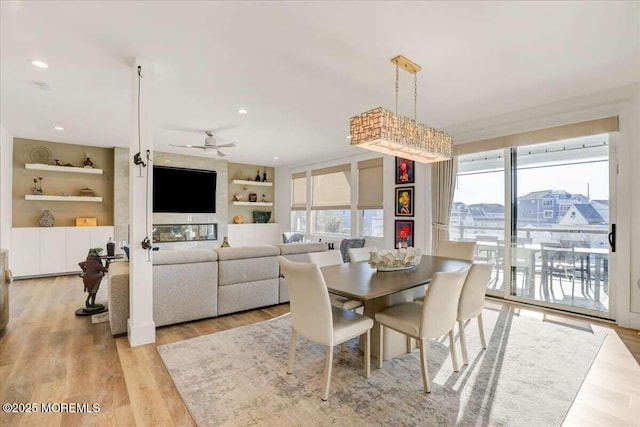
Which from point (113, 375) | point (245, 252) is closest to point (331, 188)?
point (245, 252)

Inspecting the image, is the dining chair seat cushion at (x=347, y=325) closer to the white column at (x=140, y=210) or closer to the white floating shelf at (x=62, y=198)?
the white column at (x=140, y=210)

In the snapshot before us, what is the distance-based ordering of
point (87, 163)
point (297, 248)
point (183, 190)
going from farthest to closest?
point (183, 190) < point (87, 163) < point (297, 248)

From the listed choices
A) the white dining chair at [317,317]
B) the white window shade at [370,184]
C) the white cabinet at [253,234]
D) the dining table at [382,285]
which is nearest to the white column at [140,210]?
the white dining chair at [317,317]

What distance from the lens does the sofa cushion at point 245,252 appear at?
3520 millimetres

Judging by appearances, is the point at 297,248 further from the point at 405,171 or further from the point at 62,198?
the point at 62,198

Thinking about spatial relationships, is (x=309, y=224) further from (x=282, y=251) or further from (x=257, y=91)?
(x=257, y=91)

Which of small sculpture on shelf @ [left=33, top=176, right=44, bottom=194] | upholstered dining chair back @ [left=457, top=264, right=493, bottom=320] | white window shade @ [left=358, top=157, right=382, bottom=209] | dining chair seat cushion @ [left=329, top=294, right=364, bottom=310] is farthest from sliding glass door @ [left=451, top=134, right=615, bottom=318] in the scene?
small sculpture on shelf @ [left=33, top=176, right=44, bottom=194]

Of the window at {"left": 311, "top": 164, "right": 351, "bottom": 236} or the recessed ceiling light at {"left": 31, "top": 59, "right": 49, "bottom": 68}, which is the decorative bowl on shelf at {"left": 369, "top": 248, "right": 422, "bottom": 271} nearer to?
the recessed ceiling light at {"left": 31, "top": 59, "right": 49, "bottom": 68}

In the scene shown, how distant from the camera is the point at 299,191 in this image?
822cm

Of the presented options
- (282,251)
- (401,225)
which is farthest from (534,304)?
(282,251)

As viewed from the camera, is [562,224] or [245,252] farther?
[562,224]

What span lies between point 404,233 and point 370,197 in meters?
1.13

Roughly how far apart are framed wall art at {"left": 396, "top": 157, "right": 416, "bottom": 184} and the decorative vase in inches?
264

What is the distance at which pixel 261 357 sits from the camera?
101 inches
